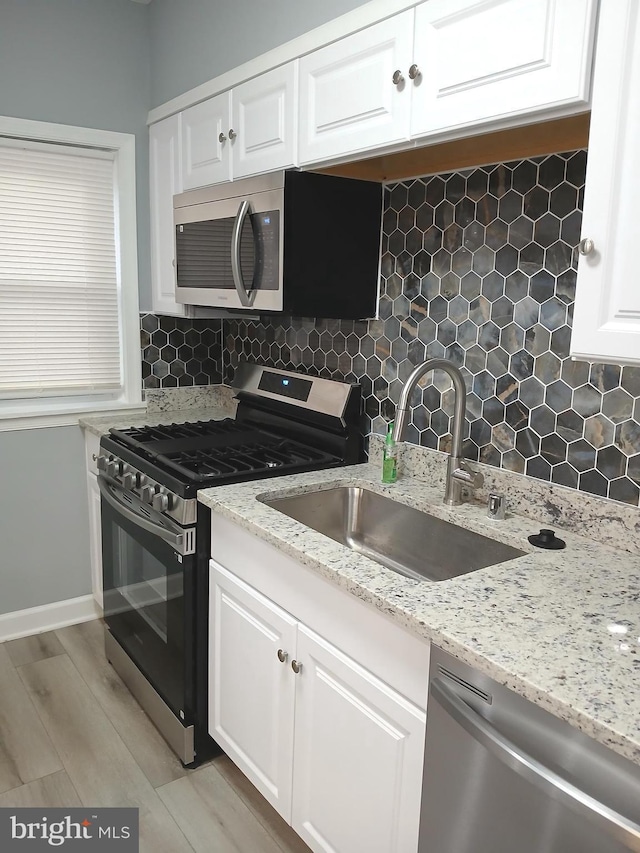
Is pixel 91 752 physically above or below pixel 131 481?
below

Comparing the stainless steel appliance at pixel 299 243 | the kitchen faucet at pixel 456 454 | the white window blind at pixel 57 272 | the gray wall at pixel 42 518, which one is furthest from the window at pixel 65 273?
the kitchen faucet at pixel 456 454

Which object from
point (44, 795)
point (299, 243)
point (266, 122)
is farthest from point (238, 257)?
point (44, 795)

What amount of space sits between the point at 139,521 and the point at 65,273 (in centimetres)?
126

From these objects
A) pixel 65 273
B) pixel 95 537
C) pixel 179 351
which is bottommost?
pixel 95 537

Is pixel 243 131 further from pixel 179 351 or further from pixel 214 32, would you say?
pixel 179 351

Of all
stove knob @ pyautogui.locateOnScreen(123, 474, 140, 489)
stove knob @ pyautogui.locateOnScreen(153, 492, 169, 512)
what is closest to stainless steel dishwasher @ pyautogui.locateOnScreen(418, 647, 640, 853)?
stove knob @ pyautogui.locateOnScreen(153, 492, 169, 512)

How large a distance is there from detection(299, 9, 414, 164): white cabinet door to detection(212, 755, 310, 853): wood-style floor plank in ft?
6.22

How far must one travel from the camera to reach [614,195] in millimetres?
1197

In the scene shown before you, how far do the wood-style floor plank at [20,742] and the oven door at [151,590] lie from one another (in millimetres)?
376

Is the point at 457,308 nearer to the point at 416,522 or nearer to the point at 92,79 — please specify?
the point at 416,522

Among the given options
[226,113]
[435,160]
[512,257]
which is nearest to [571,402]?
[512,257]

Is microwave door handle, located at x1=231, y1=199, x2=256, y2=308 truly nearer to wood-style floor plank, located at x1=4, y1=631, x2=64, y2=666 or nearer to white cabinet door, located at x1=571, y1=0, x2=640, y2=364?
white cabinet door, located at x1=571, y1=0, x2=640, y2=364

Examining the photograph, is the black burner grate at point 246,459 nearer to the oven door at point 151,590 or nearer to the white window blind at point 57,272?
the oven door at point 151,590

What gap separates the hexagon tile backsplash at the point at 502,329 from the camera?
1.66 meters
